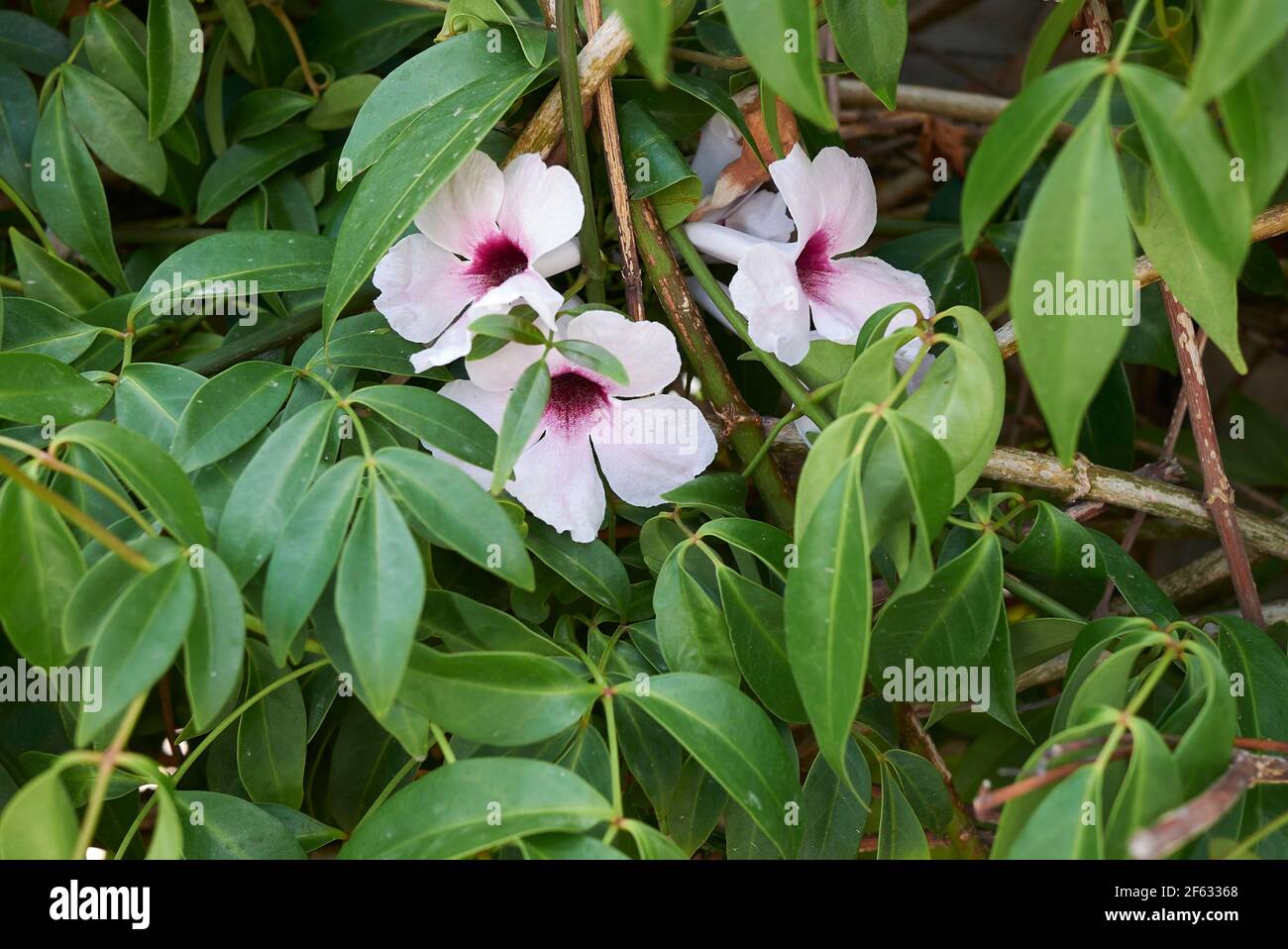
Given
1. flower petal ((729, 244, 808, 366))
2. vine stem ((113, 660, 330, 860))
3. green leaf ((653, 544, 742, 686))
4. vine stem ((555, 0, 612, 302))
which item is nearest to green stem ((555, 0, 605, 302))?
vine stem ((555, 0, 612, 302))

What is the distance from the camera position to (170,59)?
82 cm

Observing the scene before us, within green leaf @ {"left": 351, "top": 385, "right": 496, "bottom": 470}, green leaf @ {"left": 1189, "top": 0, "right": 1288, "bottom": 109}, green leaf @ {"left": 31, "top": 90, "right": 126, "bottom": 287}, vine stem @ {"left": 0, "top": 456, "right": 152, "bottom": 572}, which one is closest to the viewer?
green leaf @ {"left": 1189, "top": 0, "right": 1288, "bottom": 109}

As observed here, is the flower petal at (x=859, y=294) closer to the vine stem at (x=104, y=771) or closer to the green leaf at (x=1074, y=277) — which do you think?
the green leaf at (x=1074, y=277)

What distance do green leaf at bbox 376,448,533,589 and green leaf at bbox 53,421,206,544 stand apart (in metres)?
0.10

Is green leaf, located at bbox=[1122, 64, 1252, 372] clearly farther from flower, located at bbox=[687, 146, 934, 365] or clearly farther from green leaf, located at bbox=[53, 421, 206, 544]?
green leaf, located at bbox=[53, 421, 206, 544]

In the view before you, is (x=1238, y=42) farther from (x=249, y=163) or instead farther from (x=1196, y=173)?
(x=249, y=163)

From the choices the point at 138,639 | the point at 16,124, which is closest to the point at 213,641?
the point at 138,639

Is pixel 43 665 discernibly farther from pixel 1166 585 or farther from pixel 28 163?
pixel 1166 585

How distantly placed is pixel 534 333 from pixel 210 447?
8.0 inches

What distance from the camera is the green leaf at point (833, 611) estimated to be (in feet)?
1.71

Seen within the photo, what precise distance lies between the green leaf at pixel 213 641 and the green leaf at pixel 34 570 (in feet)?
0.25

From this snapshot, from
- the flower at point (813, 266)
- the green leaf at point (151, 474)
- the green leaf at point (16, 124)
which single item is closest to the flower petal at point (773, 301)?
the flower at point (813, 266)

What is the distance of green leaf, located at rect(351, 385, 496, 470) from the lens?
24.9 inches
